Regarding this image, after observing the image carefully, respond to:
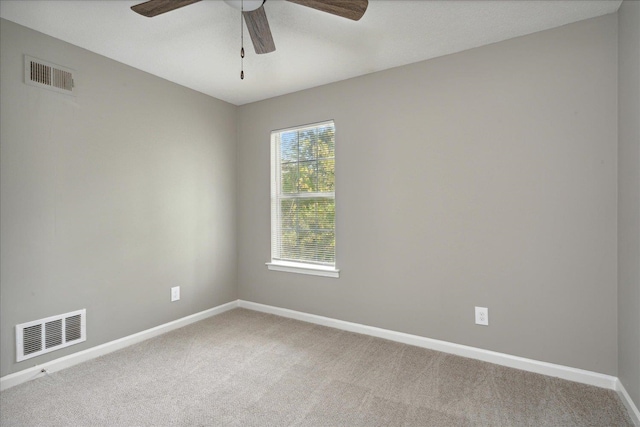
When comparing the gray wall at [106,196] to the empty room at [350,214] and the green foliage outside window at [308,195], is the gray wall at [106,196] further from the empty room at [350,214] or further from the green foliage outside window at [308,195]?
the green foliage outside window at [308,195]

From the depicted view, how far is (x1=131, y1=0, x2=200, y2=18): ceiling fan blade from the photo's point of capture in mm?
1682

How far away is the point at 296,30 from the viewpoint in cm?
231

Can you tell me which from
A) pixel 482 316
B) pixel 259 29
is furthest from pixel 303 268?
pixel 259 29

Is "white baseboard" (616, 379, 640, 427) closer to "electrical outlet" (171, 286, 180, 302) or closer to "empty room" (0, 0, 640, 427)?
"empty room" (0, 0, 640, 427)

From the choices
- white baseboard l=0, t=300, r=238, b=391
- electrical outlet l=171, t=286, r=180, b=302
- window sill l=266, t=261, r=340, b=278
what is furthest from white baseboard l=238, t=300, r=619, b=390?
electrical outlet l=171, t=286, r=180, b=302

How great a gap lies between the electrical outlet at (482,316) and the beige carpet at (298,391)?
0.29 metres

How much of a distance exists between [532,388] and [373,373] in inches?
40.0

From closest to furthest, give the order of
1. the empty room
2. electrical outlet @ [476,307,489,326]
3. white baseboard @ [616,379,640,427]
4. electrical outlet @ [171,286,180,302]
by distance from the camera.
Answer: white baseboard @ [616,379,640,427] < the empty room < electrical outlet @ [476,307,489,326] < electrical outlet @ [171,286,180,302]

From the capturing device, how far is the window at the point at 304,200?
331 cm

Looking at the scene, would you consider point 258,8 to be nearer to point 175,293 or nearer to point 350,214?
point 350,214

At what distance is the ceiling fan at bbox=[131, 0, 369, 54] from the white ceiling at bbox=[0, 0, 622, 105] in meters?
0.23

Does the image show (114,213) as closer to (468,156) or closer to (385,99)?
(385,99)

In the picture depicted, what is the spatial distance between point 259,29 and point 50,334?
254 cm

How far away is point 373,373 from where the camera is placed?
7.70ft
